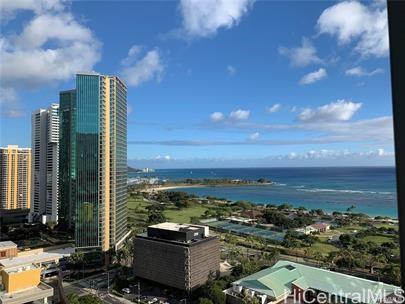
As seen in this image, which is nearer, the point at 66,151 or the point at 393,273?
the point at 393,273

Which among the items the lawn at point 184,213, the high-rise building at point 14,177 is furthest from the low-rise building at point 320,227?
the high-rise building at point 14,177

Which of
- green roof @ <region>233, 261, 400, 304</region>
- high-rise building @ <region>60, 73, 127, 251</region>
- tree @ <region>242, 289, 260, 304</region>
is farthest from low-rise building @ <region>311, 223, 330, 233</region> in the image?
tree @ <region>242, 289, 260, 304</region>

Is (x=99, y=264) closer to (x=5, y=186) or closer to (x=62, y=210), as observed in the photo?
(x=62, y=210)

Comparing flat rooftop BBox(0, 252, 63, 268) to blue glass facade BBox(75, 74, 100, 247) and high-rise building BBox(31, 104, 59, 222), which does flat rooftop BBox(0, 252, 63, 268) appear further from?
high-rise building BBox(31, 104, 59, 222)

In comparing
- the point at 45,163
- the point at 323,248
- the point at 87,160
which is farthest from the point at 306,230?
the point at 45,163

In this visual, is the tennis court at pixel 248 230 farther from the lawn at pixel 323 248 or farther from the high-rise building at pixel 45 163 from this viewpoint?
the high-rise building at pixel 45 163

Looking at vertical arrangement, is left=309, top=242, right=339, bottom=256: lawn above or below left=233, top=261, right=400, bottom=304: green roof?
below

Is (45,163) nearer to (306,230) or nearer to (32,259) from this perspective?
(32,259)
